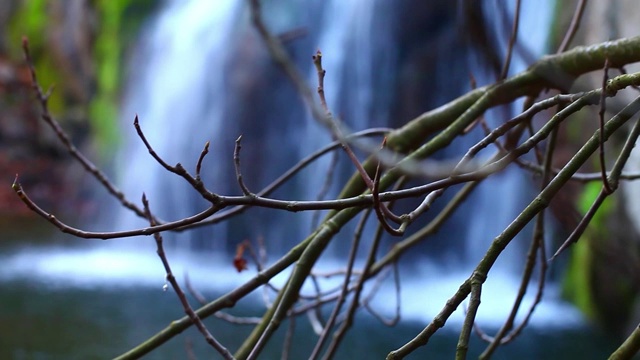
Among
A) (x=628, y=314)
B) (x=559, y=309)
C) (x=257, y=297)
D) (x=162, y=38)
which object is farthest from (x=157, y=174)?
(x=628, y=314)

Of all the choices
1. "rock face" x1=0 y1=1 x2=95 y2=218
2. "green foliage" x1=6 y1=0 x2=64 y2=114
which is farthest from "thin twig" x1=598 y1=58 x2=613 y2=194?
"green foliage" x1=6 y1=0 x2=64 y2=114

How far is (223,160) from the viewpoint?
11.0 m

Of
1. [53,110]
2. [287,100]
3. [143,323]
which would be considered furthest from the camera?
[53,110]

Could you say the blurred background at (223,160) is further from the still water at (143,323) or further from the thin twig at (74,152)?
the thin twig at (74,152)

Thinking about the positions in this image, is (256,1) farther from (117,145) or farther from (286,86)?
(117,145)

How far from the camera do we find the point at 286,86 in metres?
10.8

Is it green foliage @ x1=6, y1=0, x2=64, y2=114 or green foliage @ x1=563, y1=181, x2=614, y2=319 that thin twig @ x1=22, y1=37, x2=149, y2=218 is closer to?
green foliage @ x1=563, y1=181, x2=614, y2=319

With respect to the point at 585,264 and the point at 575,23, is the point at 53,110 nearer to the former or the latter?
the point at 585,264

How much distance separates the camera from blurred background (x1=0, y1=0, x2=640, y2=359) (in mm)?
6137

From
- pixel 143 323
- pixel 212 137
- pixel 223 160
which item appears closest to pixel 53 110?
pixel 212 137

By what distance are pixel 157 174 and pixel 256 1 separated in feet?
34.5

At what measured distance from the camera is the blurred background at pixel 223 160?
20.1ft

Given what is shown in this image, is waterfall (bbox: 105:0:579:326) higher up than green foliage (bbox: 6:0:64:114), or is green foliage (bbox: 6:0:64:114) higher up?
green foliage (bbox: 6:0:64:114)

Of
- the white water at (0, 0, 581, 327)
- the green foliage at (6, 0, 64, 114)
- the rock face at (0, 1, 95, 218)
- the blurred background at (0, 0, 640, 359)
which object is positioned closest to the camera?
the blurred background at (0, 0, 640, 359)
